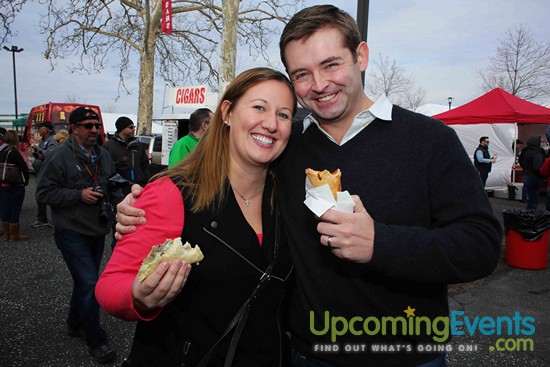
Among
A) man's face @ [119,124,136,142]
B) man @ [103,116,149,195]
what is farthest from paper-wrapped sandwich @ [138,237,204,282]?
man's face @ [119,124,136,142]

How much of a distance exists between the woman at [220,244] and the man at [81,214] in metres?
2.30

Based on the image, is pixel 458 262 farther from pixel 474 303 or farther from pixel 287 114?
pixel 474 303

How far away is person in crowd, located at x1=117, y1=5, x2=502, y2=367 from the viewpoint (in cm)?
148

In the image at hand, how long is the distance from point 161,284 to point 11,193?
7.91 meters

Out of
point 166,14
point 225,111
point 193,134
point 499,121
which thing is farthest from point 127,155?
point 499,121

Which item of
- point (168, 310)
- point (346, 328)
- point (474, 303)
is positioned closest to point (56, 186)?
point (168, 310)

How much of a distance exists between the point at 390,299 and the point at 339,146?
719 millimetres

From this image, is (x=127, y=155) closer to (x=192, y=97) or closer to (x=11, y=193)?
(x=11, y=193)

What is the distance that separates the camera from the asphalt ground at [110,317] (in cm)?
384

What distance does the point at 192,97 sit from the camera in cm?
1345

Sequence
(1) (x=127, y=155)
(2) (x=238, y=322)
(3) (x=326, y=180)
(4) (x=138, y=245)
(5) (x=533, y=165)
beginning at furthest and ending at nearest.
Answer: (5) (x=533, y=165) < (1) (x=127, y=155) < (2) (x=238, y=322) < (4) (x=138, y=245) < (3) (x=326, y=180)

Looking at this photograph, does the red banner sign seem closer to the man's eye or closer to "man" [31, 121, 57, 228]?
"man" [31, 121, 57, 228]

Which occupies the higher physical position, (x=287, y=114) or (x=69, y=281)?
(x=287, y=114)

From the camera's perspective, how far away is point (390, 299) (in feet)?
5.59
